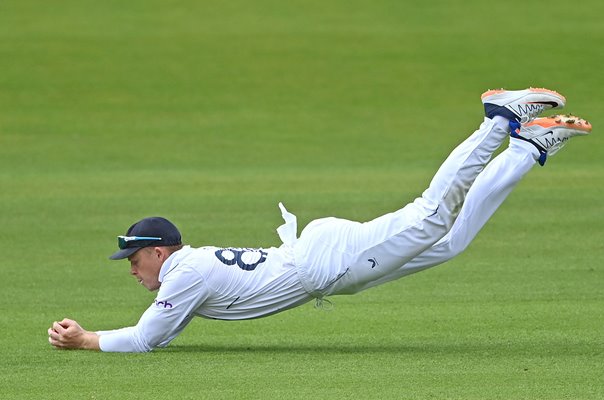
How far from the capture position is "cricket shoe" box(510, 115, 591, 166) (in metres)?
8.56

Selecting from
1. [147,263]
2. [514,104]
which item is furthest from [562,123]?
[147,263]

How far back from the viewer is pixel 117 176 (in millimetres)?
20469

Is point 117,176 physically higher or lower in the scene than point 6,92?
lower

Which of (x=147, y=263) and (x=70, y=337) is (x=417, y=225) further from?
(x=70, y=337)

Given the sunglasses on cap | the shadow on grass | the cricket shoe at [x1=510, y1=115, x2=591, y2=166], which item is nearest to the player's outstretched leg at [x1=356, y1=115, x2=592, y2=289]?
the cricket shoe at [x1=510, y1=115, x2=591, y2=166]

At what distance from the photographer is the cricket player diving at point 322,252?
27.1 ft

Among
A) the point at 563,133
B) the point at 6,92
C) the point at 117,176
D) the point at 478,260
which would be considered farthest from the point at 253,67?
the point at 563,133

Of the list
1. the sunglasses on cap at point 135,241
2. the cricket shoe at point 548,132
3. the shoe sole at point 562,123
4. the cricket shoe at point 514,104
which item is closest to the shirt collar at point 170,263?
the sunglasses on cap at point 135,241

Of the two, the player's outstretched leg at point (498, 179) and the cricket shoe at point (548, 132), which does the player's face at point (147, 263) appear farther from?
the cricket shoe at point (548, 132)

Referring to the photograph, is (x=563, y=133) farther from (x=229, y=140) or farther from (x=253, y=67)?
(x=253, y=67)

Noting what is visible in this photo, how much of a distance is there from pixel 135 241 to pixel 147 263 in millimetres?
177

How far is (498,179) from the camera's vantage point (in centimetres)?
851

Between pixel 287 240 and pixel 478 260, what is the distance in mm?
4571

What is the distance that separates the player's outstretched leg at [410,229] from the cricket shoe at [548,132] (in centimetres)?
13
